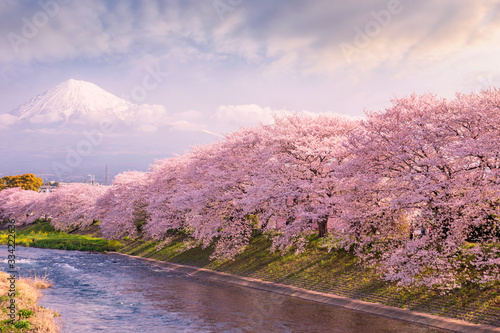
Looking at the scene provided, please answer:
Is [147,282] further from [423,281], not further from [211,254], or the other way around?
[423,281]

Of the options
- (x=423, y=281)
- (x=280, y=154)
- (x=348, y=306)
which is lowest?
(x=348, y=306)

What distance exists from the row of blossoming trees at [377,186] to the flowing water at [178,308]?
4725 mm

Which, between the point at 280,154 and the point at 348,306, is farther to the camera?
the point at 280,154

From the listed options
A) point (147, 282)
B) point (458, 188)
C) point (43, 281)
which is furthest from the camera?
point (147, 282)

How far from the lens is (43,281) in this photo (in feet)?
114

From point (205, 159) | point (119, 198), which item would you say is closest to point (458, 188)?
point (205, 159)

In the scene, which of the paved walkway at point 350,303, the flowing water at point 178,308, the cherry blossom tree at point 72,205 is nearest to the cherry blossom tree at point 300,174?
the paved walkway at point 350,303

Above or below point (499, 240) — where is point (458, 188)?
above

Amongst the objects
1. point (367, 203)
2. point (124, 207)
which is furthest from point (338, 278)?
point (124, 207)

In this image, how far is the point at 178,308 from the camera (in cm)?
2850

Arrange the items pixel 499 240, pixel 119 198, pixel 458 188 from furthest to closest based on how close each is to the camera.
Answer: pixel 119 198 → pixel 499 240 → pixel 458 188

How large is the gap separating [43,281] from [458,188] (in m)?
31.8

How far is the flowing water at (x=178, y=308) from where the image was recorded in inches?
931

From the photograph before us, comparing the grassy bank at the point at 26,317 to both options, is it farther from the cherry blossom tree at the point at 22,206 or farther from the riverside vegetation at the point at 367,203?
the cherry blossom tree at the point at 22,206
